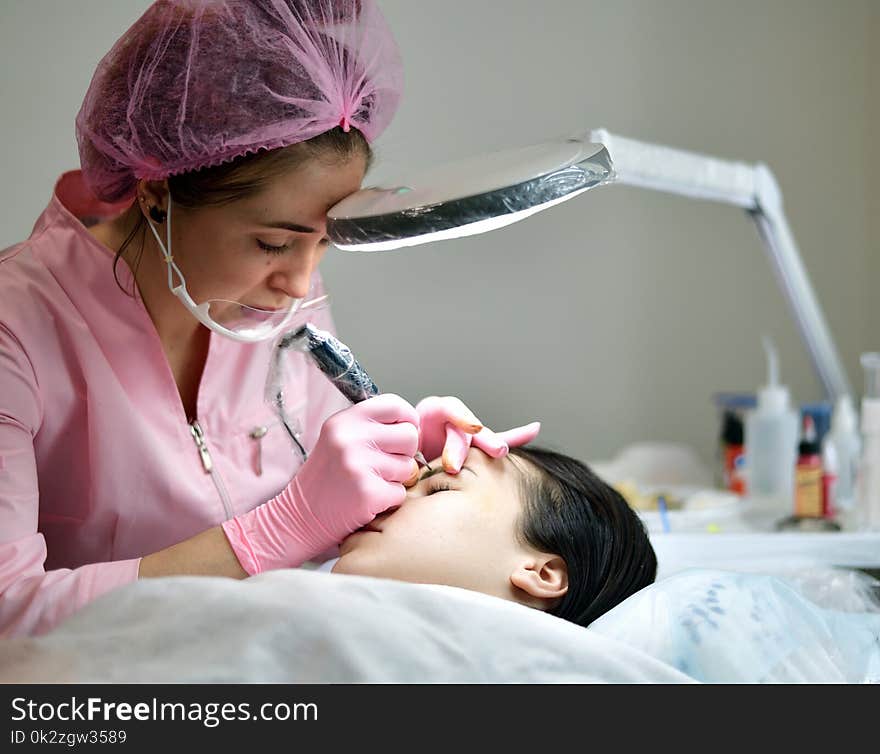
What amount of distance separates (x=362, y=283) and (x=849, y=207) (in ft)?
4.67

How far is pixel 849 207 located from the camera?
2.30 meters

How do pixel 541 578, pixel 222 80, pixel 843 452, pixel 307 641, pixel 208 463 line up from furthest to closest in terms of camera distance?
1. pixel 843 452
2. pixel 208 463
3. pixel 541 578
4. pixel 222 80
5. pixel 307 641

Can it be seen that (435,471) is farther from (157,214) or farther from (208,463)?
(157,214)

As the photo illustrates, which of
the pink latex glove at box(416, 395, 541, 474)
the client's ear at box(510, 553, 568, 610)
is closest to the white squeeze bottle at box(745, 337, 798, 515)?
the pink latex glove at box(416, 395, 541, 474)

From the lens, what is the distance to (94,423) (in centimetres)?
113

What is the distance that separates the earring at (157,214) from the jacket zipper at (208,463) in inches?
10.6

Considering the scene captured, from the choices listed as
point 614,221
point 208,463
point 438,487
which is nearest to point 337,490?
point 438,487

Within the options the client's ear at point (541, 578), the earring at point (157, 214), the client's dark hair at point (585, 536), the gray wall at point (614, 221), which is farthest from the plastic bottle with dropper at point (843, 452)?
the earring at point (157, 214)

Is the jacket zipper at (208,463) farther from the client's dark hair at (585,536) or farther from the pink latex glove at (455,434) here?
the client's dark hair at (585,536)

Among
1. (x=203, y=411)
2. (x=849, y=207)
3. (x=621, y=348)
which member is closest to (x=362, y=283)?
(x=203, y=411)

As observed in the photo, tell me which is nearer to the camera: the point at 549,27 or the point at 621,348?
the point at 549,27

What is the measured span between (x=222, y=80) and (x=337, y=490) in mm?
456

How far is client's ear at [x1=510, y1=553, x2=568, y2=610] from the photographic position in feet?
3.56
